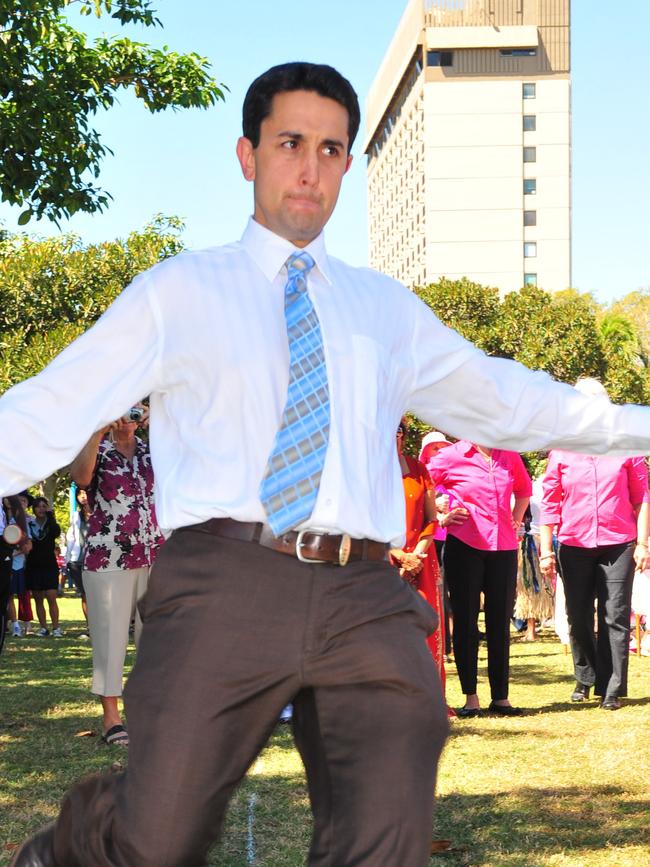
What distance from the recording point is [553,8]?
109 metres

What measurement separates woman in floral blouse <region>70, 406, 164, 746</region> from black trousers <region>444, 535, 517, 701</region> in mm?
2473

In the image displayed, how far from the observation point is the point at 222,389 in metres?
3.35

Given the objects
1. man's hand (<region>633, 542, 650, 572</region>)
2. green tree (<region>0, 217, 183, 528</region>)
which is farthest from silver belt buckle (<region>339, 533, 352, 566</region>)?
green tree (<region>0, 217, 183, 528</region>)

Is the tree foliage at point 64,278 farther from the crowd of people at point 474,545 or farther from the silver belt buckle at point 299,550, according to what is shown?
the silver belt buckle at point 299,550

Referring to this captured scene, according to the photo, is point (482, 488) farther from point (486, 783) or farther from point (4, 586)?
point (4, 586)

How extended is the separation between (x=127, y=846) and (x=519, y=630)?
1601 centimetres

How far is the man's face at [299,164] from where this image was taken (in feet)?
11.9

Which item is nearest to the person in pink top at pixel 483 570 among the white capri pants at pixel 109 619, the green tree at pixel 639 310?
the white capri pants at pixel 109 619

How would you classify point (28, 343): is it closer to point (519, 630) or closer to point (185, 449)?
point (519, 630)

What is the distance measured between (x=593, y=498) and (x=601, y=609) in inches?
32.4

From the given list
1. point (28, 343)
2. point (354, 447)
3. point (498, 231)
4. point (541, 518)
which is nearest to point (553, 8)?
point (498, 231)

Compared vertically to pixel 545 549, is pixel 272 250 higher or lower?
higher

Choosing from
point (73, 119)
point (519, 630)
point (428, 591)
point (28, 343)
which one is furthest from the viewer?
point (28, 343)

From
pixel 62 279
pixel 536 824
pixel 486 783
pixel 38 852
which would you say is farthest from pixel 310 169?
pixel 62 279
